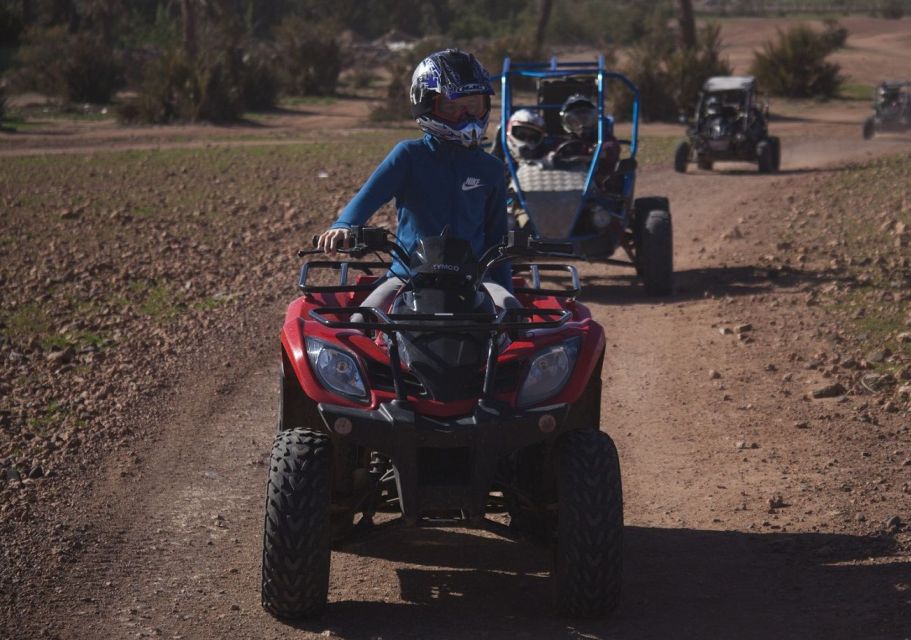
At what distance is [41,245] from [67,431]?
755 cm

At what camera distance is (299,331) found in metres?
5.18

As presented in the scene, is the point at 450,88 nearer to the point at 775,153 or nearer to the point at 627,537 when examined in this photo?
the point at 627,537

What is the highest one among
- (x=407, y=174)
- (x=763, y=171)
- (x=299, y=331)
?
(x=407, y=174)

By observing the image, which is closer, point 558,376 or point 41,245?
point 558,376

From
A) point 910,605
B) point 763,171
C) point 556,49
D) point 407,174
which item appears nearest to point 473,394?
point 407,174

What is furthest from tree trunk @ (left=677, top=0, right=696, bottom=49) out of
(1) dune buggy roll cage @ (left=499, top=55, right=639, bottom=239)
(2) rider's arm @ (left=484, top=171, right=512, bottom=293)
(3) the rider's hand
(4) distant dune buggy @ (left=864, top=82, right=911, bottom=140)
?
(3) the rider's hand

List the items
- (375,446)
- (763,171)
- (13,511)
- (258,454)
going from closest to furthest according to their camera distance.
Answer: (375,446) → (13,511) → (258,454) → (763,171)

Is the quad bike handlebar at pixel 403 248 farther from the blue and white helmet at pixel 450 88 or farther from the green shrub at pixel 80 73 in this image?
the green shrub at pixel 80 73

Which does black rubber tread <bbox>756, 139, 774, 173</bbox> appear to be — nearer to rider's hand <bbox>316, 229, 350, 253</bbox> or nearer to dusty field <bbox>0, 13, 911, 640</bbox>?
dusty field <bbox>0, 13, 911, 640</bbox>

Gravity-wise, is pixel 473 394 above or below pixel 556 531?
above

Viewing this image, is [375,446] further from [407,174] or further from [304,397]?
[407,174]

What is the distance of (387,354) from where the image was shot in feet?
16.7

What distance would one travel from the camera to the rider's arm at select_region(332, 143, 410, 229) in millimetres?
5660

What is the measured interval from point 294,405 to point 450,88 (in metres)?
1.44
